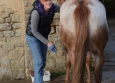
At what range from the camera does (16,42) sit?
18.4ft

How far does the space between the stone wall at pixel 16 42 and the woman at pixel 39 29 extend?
130 cm

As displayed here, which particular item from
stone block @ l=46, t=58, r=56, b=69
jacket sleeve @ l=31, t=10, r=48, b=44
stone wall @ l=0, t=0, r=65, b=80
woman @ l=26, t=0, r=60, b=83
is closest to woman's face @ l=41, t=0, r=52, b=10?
woman @ l=26, t=0, r=60, b=83

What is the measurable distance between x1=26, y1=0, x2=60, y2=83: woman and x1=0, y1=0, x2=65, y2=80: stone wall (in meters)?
1.30

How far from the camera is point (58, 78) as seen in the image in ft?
18.8

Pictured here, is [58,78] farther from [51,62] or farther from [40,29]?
[40,29]

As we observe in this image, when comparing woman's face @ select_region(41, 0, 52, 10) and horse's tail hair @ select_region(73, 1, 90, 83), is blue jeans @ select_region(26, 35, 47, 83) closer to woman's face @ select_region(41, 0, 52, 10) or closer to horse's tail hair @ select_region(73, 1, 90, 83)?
woman's face @ select_region(41, 0, 52, 10)

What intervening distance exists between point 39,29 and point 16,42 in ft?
5.25

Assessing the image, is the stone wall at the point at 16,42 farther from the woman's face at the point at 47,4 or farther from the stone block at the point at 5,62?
the woman's face at the point at 47,4

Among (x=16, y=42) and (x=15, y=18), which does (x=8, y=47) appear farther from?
(x=15, y=18)

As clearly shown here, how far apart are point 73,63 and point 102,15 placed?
0.71m

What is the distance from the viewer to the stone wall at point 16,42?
548cm

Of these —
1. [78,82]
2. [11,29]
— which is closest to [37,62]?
[78,82]

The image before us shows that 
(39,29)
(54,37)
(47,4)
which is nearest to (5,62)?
(54,37)

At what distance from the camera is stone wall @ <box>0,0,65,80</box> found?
5.48 meters
